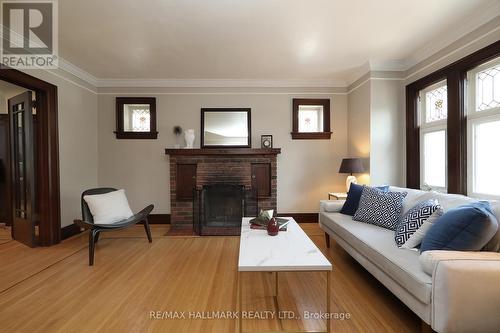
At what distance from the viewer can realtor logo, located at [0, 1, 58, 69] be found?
2250mm

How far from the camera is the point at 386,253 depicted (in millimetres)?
1767

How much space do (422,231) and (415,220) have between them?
11cm

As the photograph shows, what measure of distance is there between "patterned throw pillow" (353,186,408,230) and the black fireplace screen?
1.84 meters

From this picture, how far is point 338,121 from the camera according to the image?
4297 mm

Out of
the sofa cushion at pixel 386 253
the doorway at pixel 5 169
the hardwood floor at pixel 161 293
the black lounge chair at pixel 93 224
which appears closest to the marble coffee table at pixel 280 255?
the hardwood floor at pixel 161 293

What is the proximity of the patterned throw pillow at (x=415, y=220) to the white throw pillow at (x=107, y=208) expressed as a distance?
317 centimetres

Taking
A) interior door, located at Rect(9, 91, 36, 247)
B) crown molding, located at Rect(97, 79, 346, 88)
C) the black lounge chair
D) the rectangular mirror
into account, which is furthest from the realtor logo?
the rectangular mirror

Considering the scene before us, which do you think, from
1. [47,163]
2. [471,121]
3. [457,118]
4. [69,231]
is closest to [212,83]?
[47,163]

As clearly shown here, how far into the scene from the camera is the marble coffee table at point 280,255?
56.1 inches

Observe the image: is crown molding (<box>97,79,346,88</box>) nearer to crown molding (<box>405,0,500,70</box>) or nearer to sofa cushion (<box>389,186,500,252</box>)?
crown molding (<box>405,0,500,70</box>)

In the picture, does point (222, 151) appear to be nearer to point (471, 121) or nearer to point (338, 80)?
point (338, 80)

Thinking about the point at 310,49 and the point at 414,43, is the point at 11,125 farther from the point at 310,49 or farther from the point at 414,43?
the point at 414,43

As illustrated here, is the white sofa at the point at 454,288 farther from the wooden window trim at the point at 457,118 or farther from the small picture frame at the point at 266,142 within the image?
the small picture frame at the point at 266,142

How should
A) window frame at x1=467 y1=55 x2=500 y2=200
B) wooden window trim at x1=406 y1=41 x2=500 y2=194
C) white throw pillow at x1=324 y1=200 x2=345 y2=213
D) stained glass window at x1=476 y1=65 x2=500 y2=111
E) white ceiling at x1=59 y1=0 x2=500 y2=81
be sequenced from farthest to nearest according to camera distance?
1. white throw pillow at x1=324 y1=200 x2=345 y2=213
2. wooden window trim at x1=406 y1=41 x2=500 y2=194
3. window frame at x1=467 y1=55 x2=500 y2=200
4. stained glass window at x1=476 y1=65 x2=500 y2=111
5. white ceiling at x1=59 y1=0 x2=500 y2=81
